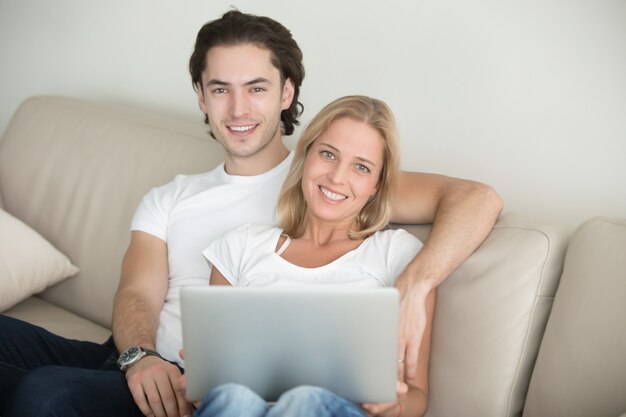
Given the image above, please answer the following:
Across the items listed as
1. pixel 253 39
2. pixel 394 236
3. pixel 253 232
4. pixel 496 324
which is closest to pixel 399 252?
pixel 394 236

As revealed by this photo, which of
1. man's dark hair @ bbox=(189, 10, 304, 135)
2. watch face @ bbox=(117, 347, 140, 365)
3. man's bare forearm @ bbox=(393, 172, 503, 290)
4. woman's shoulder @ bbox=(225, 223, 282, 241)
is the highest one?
man's dark hair @ bbox=(189, 10, 304, 135)

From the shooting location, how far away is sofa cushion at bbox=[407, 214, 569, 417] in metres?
1.63

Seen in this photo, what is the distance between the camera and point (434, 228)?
5.68 feet

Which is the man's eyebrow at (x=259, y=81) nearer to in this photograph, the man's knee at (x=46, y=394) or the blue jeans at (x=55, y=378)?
the blue jeans at (x=55, y=378)

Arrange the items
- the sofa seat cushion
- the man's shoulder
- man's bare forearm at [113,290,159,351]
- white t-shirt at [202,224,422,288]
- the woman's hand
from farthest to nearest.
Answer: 1. the sofa seat cushion
2. the man's shoulder
3. man's bare forearm at [113,290,159,351]
4. white t-shirt at [202,224,422,288]
5. the woman's hand

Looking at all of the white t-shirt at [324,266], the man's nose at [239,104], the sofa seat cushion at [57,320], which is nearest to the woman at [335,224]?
the white t-shirt at [324,266]

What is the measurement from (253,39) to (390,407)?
1.07 m

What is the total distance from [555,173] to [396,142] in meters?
0.44

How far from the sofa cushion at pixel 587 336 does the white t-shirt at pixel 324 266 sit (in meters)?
0.34

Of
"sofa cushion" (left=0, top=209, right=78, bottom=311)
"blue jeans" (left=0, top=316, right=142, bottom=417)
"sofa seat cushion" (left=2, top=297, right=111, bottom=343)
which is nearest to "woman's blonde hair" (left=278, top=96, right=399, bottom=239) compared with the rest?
"blue jeans" (left=0, top=316, right=142, bottom=417)

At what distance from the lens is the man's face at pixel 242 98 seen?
207 centimetres

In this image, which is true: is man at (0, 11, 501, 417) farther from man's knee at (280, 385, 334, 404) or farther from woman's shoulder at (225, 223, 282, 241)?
man's knee at (280, 385, 334, 404)

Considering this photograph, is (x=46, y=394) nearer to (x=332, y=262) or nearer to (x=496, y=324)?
(x=332, y=262)

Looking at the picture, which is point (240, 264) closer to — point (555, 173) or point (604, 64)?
point (555, 173)
